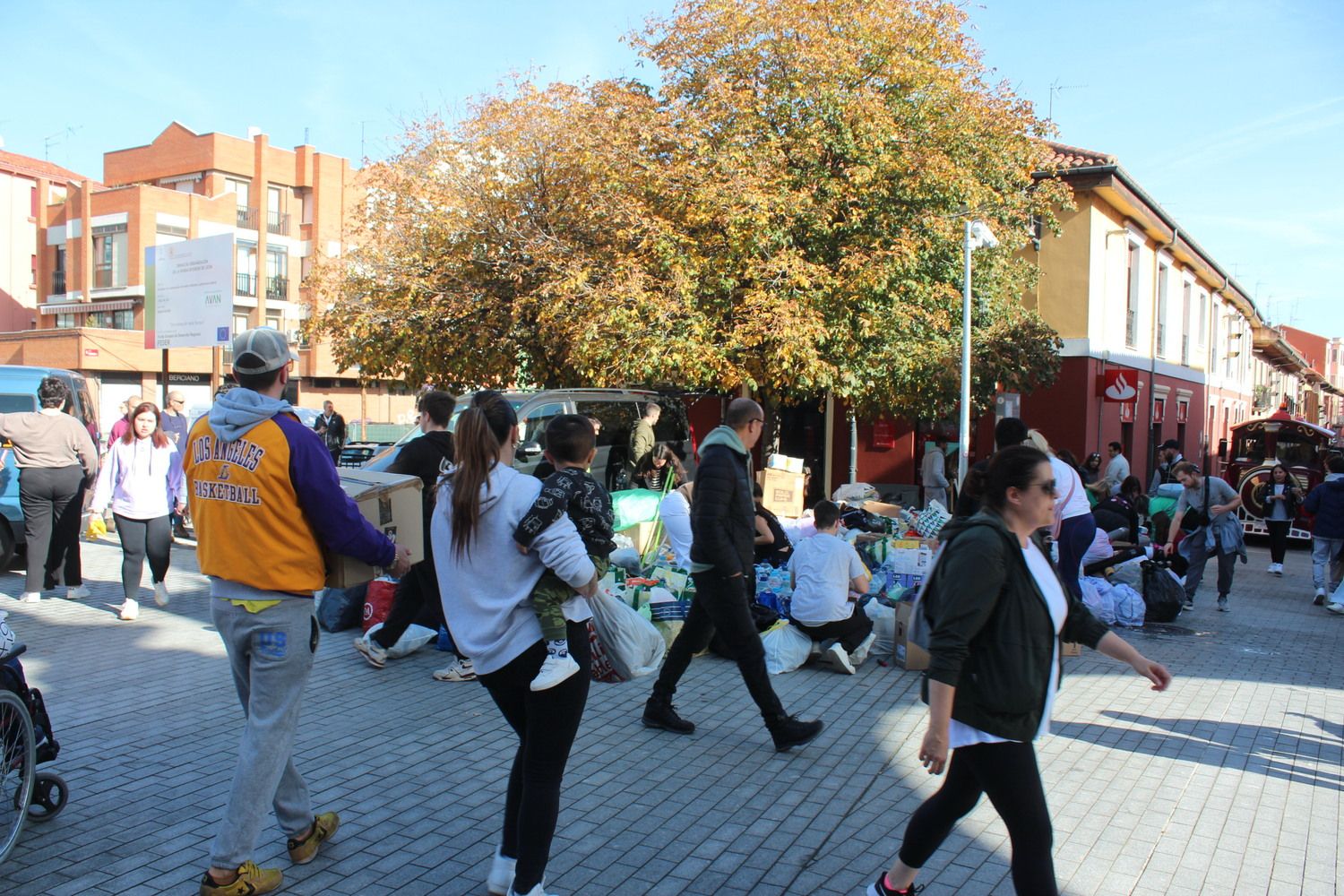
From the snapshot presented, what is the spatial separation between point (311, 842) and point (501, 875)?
810 millimetres

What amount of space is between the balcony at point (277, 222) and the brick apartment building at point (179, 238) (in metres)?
0.06

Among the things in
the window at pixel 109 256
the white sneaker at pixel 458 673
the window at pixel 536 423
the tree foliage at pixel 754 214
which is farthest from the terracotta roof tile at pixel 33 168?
the white sneaker at pixel 458 673

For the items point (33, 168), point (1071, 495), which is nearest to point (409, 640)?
point (1071, 495)

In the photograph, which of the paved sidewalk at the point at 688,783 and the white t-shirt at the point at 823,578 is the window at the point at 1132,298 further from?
the white t-shirt at the point at 823,578

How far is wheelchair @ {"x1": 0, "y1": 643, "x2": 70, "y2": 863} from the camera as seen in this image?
3553mm

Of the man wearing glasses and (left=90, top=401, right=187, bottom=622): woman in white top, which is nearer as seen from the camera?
(left=90, top=401, right=187, bottom=622): woman in white top

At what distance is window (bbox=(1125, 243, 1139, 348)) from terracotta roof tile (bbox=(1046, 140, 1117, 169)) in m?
3.30

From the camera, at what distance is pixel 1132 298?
24.5 m

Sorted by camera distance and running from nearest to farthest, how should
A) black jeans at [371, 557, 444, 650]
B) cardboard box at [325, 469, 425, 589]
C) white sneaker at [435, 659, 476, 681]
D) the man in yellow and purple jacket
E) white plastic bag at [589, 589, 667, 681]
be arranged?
the man in yellow and purple jacket → cardboard box at [325, 469, 425, 589] → white plastic bag at [589, 589, 667, 681] → black jeans at [371, 557, 444, 650] → white sneaker at [435, 659, 476, 681]

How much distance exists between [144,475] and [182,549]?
4.73 metres

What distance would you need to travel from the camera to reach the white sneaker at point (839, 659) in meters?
6.81

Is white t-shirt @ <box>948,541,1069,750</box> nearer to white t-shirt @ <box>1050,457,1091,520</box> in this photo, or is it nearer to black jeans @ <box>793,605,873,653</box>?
black jeans @ <box>793,605,873,653</box>

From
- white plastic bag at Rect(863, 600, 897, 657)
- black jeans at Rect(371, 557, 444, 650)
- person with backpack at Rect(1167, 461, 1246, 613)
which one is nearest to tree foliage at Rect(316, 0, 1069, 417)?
person with backpack at Rect(1167, 461, 1246, 613)

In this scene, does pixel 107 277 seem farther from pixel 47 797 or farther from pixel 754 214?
pixel 47 797
